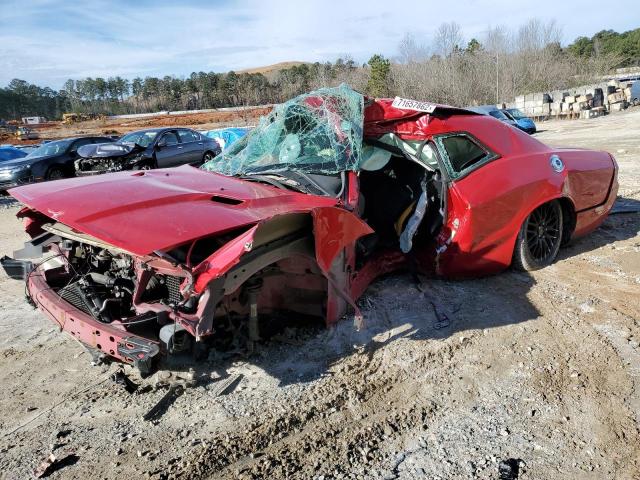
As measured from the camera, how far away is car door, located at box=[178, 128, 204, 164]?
42.9 ft

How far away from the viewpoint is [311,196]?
3377 millimetres

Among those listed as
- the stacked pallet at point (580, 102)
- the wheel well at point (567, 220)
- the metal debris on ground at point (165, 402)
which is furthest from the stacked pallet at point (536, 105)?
the metal debris on ground at point (165, 402)

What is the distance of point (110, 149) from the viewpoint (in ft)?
35.2

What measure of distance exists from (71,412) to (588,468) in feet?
9.17

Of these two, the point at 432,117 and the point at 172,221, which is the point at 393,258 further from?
the point at 172,221

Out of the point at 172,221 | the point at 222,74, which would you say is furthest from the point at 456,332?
the point at 222,74

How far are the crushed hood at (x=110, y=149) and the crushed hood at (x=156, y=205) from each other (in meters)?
7.21

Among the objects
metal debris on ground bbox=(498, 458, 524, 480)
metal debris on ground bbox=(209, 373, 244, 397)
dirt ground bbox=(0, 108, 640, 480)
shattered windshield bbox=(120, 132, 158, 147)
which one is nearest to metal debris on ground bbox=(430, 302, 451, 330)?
dirt ground bbox=(0, 108, 640, 480)

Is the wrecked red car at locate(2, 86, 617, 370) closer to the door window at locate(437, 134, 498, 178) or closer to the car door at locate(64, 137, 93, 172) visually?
the door window at locate(437, 134, 498, 178)

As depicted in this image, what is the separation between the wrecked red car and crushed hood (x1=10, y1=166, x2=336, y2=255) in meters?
0.01

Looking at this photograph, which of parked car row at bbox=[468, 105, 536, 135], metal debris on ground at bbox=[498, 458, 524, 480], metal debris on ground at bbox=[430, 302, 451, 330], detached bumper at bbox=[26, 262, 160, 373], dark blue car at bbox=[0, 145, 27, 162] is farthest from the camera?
parked car row at bbox=[468, 105, 536, 135]

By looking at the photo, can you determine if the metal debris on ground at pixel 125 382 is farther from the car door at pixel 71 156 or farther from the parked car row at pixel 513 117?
the parked car row at pixel 513 117

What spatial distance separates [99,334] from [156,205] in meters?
0.77

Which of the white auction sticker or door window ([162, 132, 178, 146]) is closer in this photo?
the white auction sticker
